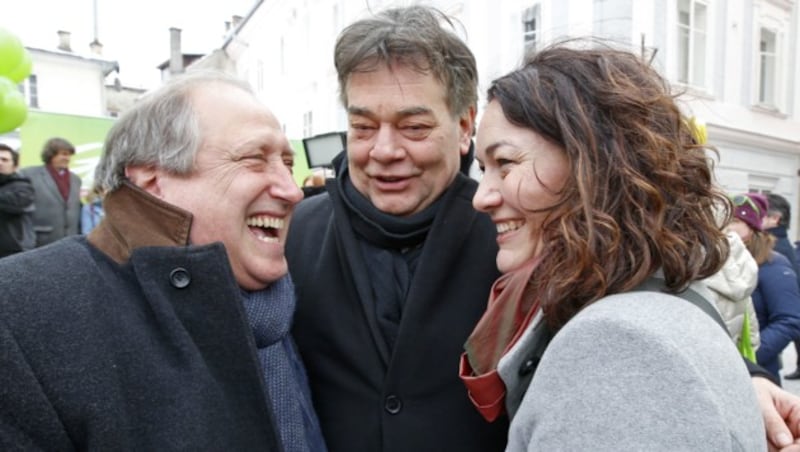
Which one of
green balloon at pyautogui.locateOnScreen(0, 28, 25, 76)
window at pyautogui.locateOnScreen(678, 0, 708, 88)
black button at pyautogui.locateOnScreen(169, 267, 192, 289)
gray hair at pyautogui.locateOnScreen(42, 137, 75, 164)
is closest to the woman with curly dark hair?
black button at pyautogui.locateOnScreen(169, 267, 192, 289)

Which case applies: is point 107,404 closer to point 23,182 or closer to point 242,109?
point 242,109

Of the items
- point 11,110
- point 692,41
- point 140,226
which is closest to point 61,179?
point 11,110

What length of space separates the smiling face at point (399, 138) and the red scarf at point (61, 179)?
18.2 feet

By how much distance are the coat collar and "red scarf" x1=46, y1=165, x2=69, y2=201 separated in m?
5.82

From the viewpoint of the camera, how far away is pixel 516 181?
1465 millimetres

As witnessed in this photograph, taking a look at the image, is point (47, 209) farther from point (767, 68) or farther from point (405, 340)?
point (767, 68)

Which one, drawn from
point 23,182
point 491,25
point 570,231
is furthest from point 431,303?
point 491,25

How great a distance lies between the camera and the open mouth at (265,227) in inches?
68.8

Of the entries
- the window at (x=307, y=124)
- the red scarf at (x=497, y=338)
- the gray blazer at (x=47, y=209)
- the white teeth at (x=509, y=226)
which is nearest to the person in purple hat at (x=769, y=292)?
the white teeth at (x=509, y=226)

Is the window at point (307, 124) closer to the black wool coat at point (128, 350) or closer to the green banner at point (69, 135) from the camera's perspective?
the green banner at point (69, 135)

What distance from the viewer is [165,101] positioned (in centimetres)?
159

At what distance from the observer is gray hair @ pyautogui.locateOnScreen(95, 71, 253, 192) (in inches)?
60.4

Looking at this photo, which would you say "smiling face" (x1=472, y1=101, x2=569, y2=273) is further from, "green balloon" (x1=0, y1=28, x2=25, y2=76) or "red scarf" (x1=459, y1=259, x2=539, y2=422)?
"green balloon" (x1=0, y1=28, x2=25, y2=76)

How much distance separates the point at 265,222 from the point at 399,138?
547 millimetres
